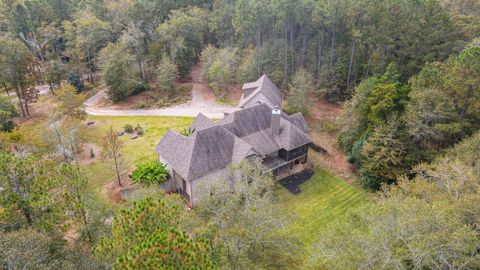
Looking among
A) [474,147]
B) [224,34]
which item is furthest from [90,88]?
[474,147]

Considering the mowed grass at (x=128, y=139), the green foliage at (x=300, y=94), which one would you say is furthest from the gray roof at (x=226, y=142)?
the green foliage at (x=300, y=94)

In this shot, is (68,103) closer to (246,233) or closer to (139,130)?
(139,130)

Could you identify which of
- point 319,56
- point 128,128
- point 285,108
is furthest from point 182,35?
point 319,56

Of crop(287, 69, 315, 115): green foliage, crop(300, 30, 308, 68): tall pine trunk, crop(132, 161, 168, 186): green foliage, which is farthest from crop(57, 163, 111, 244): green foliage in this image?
crop(300, 30, 308, 68): tall pine trunk

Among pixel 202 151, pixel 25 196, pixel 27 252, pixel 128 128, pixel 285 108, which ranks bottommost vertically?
pixel 128 128

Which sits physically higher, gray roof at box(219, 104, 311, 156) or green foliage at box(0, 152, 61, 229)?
green foliage at box(0, 152, 61, 229)

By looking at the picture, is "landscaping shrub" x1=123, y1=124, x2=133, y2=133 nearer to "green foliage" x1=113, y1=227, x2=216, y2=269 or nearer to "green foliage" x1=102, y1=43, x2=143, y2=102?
"green foliage" x1=102, y1=43, x2=143, y2=102

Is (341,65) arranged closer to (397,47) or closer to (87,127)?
(397,47)
